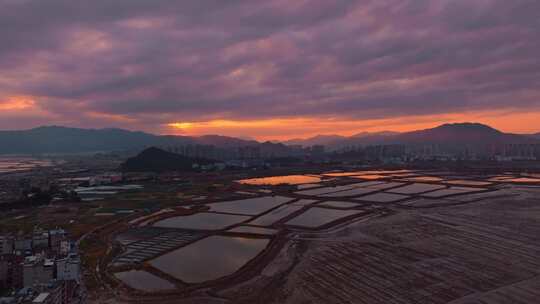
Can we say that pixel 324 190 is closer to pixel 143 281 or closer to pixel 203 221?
pixel 203 221

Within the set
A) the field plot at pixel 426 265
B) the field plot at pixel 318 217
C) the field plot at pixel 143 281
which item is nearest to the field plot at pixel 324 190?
the field plot at pixel 318 217

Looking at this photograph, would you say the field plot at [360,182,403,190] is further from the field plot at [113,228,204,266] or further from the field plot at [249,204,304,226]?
the field plot at [113,228,204,266]

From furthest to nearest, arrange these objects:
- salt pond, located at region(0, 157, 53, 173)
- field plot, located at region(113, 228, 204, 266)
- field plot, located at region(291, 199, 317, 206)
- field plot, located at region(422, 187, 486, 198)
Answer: salt pond, located at region(0, 157, 53, 173), field plot, located at region(422, 187, 486, 198), field plot, located at region(291, 199, 317, 206), field plot, located at region(113, 228, 204, 266)

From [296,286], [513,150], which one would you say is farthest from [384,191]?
[513,150]

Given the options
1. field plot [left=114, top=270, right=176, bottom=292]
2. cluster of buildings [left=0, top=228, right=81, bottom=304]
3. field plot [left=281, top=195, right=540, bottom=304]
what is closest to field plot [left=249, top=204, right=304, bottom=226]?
field plot [left=281, top=195, right=540, bottom=304]

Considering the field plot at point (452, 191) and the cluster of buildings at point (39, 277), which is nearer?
the cluster of buildings at point (39, 277)

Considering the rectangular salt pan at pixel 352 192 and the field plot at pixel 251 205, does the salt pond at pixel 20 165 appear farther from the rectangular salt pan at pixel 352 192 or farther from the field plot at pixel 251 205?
the rectangular salt pan at pixel 352 192
